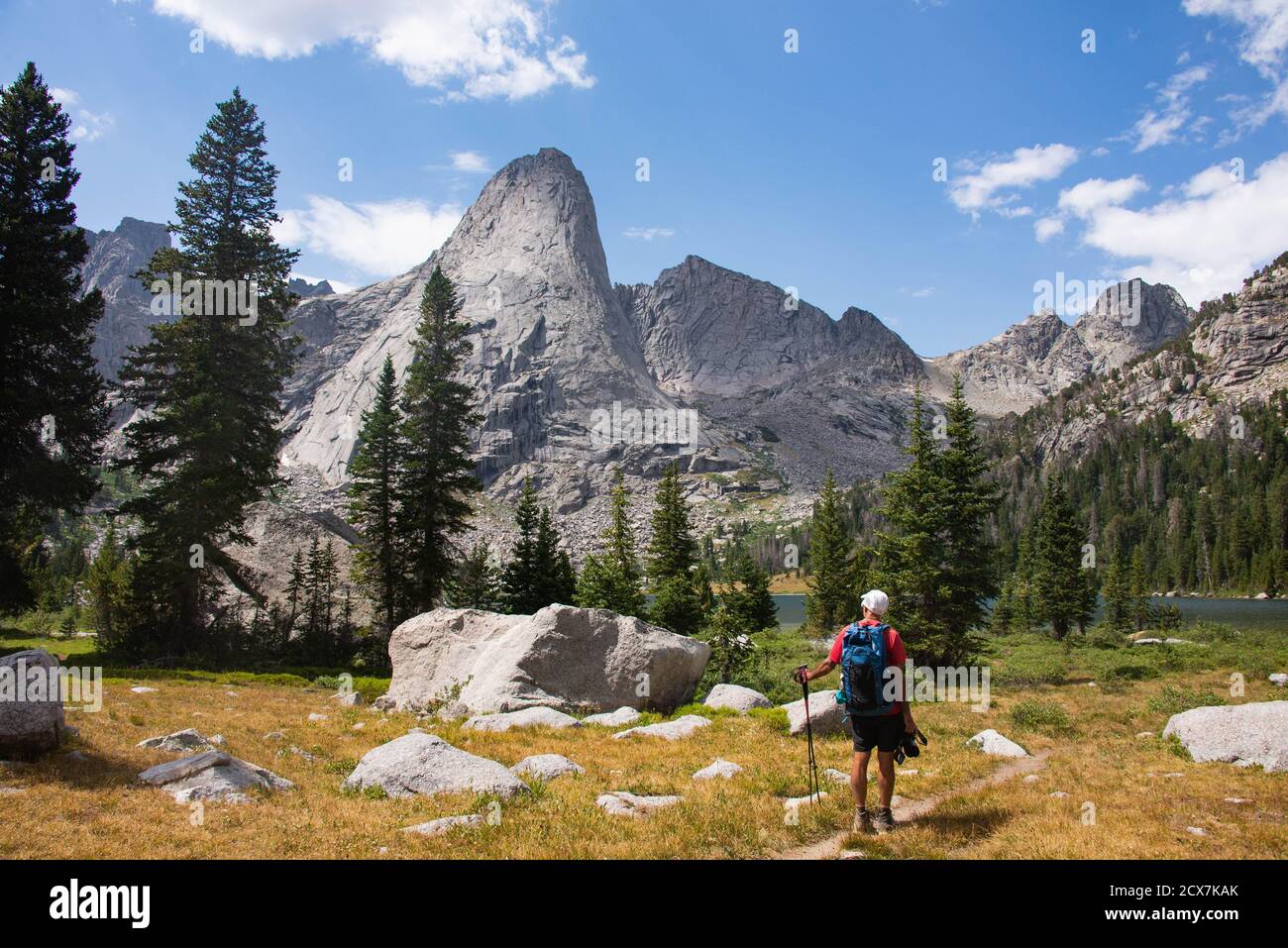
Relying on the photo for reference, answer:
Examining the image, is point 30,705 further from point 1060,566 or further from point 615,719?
point 1060,566

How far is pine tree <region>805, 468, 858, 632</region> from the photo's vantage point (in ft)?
210

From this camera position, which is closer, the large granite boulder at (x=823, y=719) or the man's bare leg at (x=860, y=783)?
the man's bare leg at (x=860, y=783)

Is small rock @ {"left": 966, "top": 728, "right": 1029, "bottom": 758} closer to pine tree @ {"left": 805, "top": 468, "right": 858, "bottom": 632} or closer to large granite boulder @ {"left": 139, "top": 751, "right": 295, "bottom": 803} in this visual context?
large granite boulder @ {"left": 139, "top": 751, "right": 295, "bottom": 803}

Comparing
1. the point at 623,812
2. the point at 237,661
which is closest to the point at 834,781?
the point at 623,812

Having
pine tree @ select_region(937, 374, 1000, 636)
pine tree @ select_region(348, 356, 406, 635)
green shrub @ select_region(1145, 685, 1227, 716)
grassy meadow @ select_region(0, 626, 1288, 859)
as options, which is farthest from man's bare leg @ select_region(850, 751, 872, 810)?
pine tree @ select_region(348, 356, 406, 635)

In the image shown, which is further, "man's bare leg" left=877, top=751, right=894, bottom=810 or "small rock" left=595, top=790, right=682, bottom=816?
"small rock" left=595, top=790, right=682, bottom=816

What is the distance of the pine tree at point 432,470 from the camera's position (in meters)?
35.1

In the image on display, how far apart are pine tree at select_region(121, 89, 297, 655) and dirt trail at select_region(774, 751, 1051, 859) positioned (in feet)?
94.7

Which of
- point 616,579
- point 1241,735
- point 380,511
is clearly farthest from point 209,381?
point 1241,735

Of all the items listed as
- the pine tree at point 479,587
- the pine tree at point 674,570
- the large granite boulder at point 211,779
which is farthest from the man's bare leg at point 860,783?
the pine tree at point 479,587

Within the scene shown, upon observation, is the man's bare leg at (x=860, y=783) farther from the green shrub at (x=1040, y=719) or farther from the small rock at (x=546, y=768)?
the green shrub at (x=1040, y=719)

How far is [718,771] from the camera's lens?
1164 cm

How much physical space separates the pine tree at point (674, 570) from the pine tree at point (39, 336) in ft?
93.6
